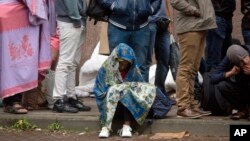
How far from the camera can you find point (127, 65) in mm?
6910

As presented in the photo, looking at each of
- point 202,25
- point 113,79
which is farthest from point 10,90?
point 202,25

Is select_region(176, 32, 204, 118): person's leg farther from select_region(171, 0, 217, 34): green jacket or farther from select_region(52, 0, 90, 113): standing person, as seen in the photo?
select_region(52, 0, 90, 113): standing person

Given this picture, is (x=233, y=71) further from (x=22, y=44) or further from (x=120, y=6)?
(x=22, y=44)

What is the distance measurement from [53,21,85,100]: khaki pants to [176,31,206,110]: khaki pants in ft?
4.11

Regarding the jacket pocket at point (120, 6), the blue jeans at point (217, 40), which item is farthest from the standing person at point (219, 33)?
the jacket pocket at point (120, 6)

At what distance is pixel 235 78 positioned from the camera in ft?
22.6

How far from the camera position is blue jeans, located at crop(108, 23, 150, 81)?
7.05 meters

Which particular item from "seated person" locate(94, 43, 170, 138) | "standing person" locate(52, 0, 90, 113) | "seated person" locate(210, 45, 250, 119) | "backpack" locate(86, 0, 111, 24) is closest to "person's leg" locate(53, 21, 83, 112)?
"standing person" locate(52, 0, 90, 113)

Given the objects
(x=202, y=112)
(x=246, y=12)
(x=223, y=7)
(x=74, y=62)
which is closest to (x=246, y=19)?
(x=246, y=12)

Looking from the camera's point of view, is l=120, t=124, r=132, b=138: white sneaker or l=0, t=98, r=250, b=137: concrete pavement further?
l=0, t=98, r=250, b=137: concrete pavement

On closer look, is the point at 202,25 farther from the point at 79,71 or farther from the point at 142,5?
the point at 79,71

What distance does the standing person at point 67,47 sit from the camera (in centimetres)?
718

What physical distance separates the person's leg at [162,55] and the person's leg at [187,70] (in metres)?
0.83

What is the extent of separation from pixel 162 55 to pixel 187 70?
906 millimetres
